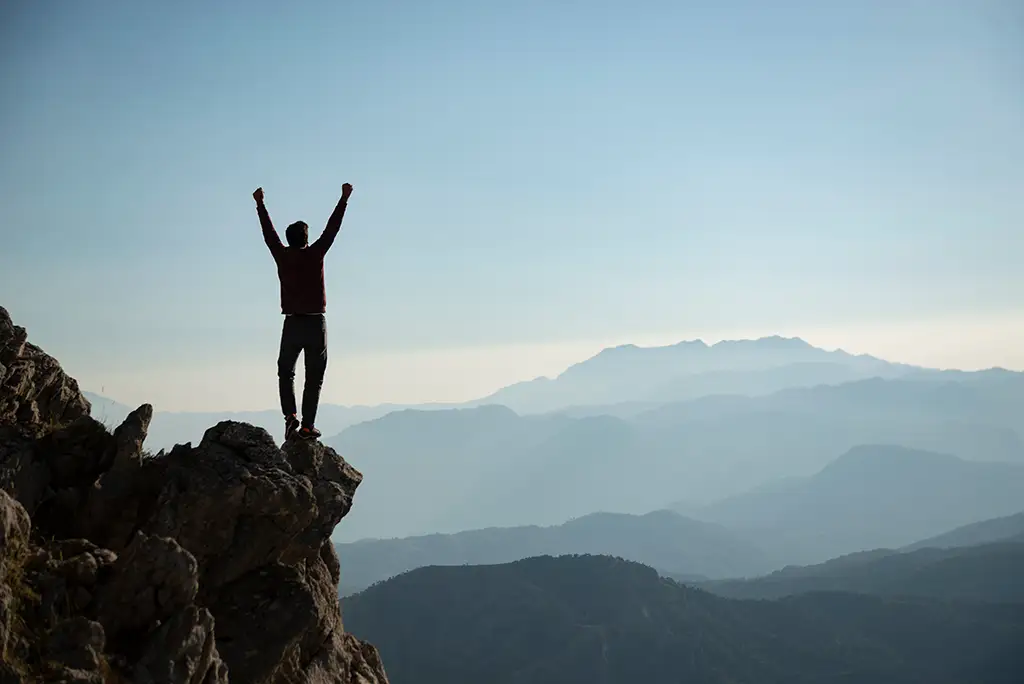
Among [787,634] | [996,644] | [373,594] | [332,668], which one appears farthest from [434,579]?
[332,668]

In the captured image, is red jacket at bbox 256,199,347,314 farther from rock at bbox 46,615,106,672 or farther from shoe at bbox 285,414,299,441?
rock at bbox 46,615,106,672

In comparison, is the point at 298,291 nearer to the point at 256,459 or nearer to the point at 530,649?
the point at 256,459

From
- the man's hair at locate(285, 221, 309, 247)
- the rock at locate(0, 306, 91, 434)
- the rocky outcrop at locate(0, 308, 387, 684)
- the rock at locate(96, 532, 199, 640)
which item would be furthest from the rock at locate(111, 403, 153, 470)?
the man's hair at locate(285, 221, 309, 247)

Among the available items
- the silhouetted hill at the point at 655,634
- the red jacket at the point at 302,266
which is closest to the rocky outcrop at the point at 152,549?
the red jacket at the point at 302,266

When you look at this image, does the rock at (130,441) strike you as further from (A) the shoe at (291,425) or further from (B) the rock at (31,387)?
(A) the shoe at (291,425)

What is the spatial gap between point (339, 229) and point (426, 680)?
14670 centimetres

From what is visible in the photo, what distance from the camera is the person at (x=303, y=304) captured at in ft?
44.2

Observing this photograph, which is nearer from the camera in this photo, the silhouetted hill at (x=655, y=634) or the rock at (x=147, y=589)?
the rock at (x=147, y=589)

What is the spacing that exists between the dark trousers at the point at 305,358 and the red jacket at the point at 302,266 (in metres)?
0.26

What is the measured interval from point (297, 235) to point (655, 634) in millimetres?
171749

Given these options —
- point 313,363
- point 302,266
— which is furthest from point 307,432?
point 302,266

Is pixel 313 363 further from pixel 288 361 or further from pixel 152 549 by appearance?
pixel 152 549

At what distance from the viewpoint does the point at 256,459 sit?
1177cm

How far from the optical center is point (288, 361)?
45.5 feet
